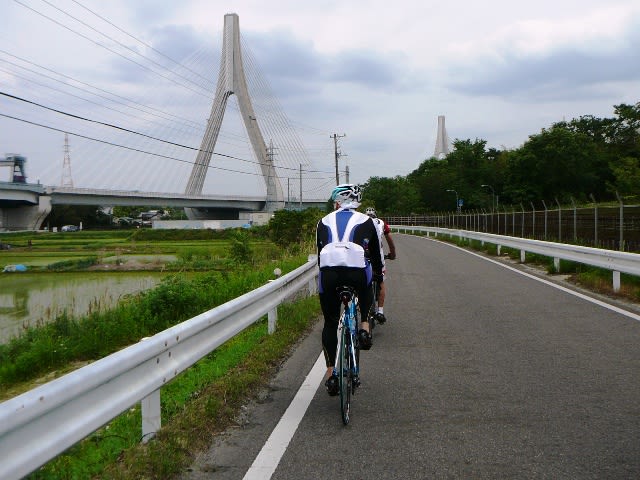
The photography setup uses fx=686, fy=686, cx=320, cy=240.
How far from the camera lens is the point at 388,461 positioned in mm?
4312

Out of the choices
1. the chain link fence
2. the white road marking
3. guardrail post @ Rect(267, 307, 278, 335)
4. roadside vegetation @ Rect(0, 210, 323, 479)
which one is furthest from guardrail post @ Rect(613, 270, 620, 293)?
the white road marking

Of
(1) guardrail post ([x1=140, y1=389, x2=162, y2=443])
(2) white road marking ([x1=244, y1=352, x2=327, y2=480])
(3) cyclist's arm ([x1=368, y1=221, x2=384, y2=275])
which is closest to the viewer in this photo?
(2) white road marking ([x1=244, y1=352, x2=327, y2=480])

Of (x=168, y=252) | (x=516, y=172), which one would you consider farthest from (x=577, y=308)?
(x=516, y=172)

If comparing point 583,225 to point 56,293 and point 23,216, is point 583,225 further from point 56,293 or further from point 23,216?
point 23,216

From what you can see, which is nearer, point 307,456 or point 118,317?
point 307,456

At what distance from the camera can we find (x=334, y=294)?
558cm

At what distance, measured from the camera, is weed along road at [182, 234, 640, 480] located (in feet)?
13.9

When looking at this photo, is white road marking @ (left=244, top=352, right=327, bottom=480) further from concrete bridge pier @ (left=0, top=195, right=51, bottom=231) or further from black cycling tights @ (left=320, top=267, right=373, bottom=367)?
concrete bridge pier @ (left=0, top=195, right=51, bottom=231)

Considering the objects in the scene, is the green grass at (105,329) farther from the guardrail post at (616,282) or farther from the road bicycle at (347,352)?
the guardrail post at (616,282)

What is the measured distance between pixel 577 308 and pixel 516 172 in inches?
3302

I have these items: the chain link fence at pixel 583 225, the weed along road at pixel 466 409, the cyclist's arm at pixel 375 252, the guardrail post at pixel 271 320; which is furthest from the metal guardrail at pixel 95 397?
the chain link fence at pixel 583 225

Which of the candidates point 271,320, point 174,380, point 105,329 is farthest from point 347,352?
point 105,329

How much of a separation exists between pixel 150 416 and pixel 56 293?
1875cm

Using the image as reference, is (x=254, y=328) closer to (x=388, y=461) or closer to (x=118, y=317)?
(x=118, y=317)
